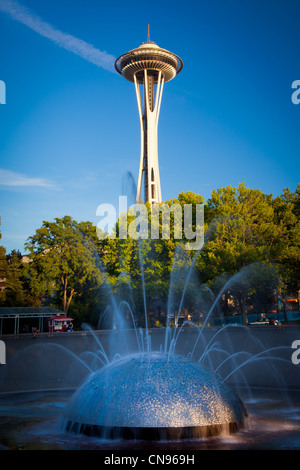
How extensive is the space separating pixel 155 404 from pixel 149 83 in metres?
77.6

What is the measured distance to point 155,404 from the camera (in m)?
7.58

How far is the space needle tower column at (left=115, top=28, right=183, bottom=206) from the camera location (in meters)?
72.1

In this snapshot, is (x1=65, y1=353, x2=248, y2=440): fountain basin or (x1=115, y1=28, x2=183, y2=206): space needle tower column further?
(x1=115, y1=28, x2=183, y2=206): space needle tower column

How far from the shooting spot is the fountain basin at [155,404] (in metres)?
7.40

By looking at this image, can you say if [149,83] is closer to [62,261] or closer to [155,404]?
[62,261]

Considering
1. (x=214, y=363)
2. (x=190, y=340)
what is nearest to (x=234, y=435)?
(x=214, y=363)

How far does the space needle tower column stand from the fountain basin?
6071cm

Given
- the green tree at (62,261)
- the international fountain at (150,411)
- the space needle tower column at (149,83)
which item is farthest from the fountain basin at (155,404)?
the space needle tower column at (149,83)

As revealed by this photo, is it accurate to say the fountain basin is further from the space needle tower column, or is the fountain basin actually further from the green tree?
the space needle tower column

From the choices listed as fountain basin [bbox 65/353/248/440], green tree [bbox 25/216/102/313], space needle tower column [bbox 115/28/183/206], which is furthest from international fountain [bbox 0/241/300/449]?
space needle tower column [bbox 115/28/183/206]

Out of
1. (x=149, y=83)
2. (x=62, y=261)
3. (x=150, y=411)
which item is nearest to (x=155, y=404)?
(x=150, y=411)
